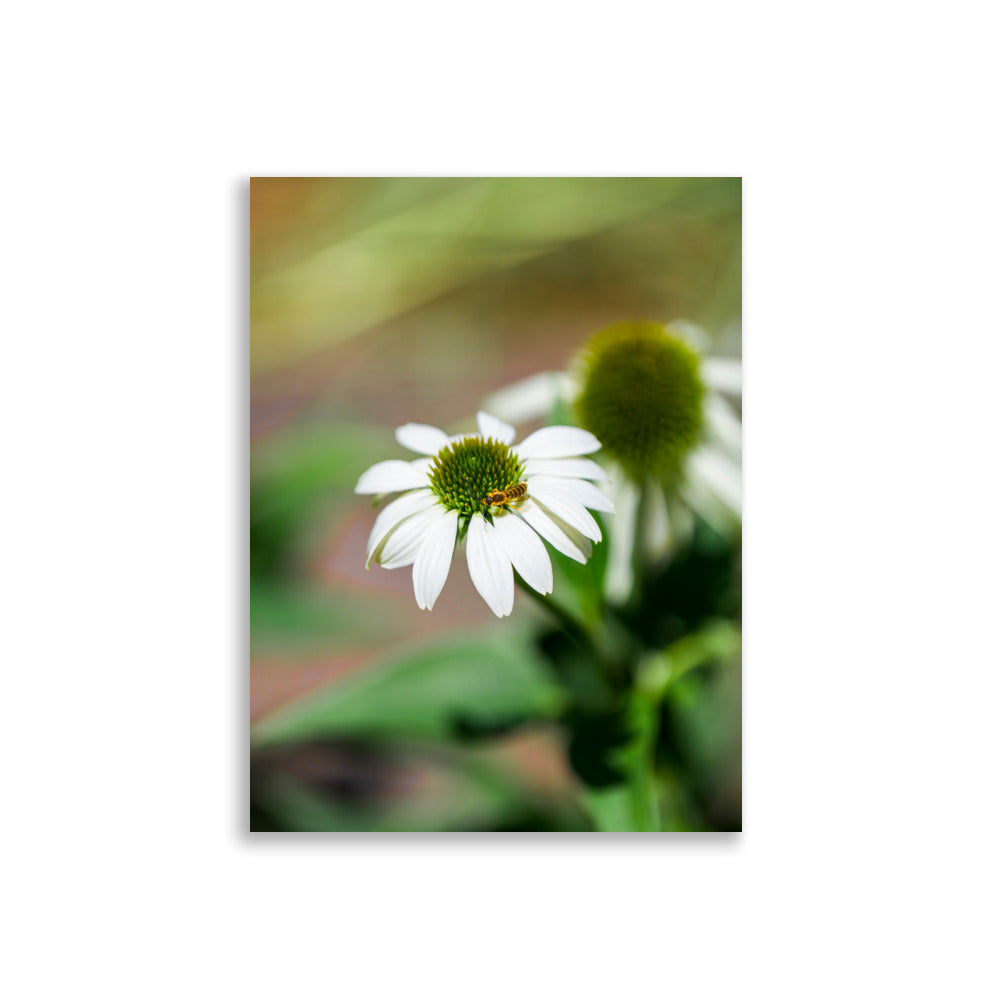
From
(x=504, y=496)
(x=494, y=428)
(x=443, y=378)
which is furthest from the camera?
(x=443, y=378)

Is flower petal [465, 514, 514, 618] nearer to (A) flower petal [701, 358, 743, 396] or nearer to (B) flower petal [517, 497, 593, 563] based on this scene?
(B) flower petal [517, 497, 593, 563]

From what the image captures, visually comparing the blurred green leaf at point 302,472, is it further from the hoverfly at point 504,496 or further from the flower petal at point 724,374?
the flower petal at point 724,374

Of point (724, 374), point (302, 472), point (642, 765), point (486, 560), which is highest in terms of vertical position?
point (724, 374)

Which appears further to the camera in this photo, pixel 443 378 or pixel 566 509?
pixel 443 378

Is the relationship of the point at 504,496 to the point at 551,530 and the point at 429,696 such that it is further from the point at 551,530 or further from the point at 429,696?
the point at 429,696

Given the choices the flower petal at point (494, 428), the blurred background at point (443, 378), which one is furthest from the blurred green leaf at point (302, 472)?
the flower petal at point (494, 428)

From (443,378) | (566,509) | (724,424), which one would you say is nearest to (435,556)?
(566,509)

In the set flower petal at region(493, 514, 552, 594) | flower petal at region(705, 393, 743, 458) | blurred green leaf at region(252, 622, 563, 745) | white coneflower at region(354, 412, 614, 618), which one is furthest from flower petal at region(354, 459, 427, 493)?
flower petal at region(705, 393, 743, 458)
